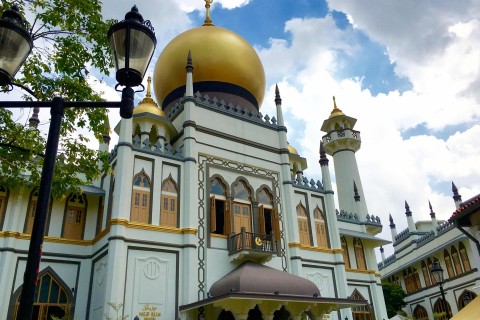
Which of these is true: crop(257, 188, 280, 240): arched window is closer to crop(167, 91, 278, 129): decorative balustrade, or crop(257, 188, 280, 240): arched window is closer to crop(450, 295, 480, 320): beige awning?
crop(167, 91, 278, 129): decorative balustrade

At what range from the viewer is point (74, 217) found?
631 inches

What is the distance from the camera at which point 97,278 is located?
14742mm

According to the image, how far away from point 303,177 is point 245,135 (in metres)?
3.66

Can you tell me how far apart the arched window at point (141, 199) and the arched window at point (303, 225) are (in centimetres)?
699

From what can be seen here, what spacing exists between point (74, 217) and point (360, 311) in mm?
13680

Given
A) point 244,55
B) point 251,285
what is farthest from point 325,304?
point 244,55

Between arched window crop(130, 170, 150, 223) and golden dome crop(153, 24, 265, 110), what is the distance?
6585 millimetres

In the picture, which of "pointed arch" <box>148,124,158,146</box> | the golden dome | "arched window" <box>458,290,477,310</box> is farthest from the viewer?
"arched window" <box>458,290,477,310</box>

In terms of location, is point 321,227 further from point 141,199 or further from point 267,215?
point 141,199

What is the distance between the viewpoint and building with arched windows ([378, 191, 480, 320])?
Answer: 92.1ft

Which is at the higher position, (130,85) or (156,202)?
(156,202)

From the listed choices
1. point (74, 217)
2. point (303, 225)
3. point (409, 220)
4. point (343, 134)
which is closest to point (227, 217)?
point (303, 225)

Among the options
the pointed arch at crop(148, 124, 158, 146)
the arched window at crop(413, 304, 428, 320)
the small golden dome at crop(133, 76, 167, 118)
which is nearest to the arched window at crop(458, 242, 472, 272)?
the arched window at crop(413, 304, 428, 320)

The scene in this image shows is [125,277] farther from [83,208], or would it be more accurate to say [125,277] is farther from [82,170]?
[82,170]
